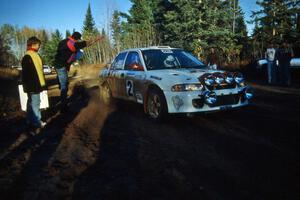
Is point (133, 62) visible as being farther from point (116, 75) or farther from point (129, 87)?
point (116, 75)

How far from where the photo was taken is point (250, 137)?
508 centimetres

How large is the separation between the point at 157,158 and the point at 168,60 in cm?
369

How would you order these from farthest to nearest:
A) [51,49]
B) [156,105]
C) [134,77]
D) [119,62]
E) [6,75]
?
[51,49] < [6,75] < [119,62] < [134,77] < [156,105]

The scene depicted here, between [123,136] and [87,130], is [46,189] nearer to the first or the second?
[123,136]

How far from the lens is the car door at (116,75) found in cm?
838

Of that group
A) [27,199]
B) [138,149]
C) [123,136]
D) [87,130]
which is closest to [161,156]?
[138,149]

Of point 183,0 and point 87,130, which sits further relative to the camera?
point 183,0

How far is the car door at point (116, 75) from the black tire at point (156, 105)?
5.71 ft

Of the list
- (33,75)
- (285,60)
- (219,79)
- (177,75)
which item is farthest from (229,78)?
(285,60)

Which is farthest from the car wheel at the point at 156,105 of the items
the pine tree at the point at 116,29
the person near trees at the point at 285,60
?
the pine tree at the point at 116,29

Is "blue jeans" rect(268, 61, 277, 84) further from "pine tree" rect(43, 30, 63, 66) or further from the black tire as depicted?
"pine tree" rect(43, 30, 63, 66)

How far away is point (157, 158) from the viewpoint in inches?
165

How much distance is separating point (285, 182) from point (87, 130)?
4009 mm

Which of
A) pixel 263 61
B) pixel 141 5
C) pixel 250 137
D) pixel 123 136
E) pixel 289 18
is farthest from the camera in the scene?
pixel 141 5
